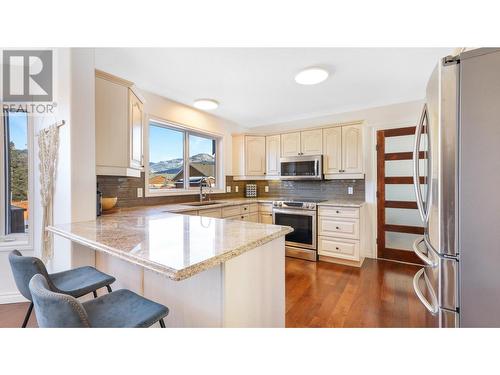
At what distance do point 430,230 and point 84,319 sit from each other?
6.05 feet

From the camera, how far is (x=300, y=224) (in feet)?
11.9

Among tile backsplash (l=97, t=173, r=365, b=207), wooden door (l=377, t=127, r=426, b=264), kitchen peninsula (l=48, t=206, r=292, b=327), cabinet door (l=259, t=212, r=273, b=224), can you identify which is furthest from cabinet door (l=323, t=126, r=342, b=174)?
kitchen peninsula (l=48, t=206, r=292, b=327)

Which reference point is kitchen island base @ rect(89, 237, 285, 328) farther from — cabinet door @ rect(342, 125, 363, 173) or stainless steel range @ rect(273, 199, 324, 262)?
cabinet door @ rect(342, 125, 363, 173)

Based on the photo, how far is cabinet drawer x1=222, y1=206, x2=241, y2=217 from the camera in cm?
341

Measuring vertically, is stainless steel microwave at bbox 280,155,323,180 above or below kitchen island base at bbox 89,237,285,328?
above

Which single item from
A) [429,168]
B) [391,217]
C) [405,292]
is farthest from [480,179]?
[391,217]

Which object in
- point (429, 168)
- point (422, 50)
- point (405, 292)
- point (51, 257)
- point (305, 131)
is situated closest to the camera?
point (429, 168)

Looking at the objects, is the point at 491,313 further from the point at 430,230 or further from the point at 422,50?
the point at 422,50

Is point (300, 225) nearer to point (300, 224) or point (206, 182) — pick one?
point (300, 224)

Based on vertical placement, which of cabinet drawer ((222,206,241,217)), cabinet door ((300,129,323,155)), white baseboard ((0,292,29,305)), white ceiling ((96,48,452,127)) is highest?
white ceiling ((96,48,452,127))

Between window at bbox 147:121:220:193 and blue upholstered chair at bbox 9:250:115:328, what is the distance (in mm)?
1824

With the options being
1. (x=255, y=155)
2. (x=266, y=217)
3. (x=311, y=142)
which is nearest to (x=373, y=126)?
(x=311, y=142)

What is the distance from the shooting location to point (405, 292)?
8.00ft
